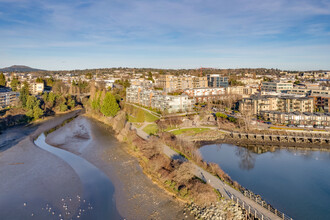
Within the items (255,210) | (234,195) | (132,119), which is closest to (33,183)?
(234,195)

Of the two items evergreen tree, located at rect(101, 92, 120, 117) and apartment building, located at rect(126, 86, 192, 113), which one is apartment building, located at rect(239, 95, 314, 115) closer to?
apartment building, located at rect(126, 86, 192, 113)

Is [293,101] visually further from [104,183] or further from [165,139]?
[104,183]

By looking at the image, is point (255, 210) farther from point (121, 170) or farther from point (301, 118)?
point (301, 118)

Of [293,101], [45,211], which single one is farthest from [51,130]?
[293,101]

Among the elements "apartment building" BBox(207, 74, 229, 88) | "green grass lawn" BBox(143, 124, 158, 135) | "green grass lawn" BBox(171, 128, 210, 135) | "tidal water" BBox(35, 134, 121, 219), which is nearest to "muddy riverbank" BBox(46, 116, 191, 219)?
"tidal water" BBox(35, 134, 121, 219)

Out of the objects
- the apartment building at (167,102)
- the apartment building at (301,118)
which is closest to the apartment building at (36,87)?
the apartment building at (167,102)
